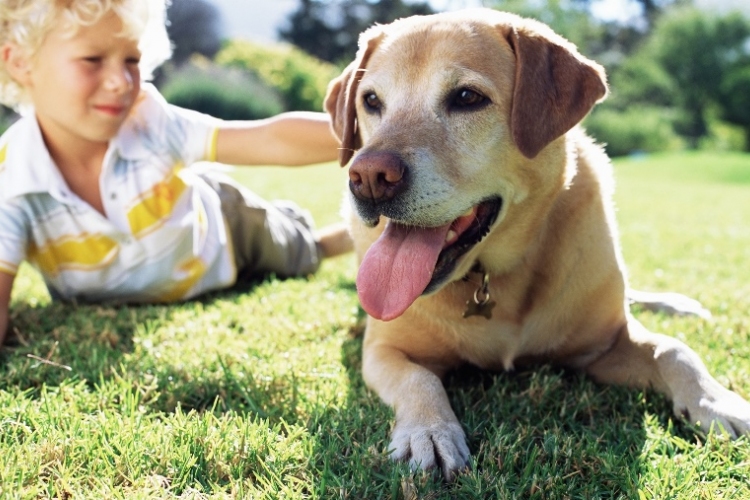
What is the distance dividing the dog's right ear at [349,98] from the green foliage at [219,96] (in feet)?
57.3

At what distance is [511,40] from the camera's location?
2.70 m

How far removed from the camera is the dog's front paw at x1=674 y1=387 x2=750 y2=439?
2.26 meters

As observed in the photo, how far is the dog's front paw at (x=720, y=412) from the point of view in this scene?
226cm

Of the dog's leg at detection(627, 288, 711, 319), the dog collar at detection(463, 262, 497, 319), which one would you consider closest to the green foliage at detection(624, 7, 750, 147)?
the dog's leg at detection(627, 288, 711, 319)

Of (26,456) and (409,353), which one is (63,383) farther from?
(409,353)

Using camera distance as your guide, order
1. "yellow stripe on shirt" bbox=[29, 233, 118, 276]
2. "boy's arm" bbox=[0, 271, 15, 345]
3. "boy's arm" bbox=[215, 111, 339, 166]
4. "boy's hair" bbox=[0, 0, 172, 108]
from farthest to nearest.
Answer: "boy's arm" bbox=[215, 111, 339, 166] < "yellow stripe on shirt" bbox=[29, 233, 118, 276] < "boy's hair" bbox=[0, 0, 172, 108] < "boy's arm" bbox=[0, 271, 15, 345]

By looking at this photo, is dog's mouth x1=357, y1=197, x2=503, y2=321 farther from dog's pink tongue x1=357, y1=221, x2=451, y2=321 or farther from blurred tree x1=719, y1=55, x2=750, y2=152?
blurred tree x1=719, y1=55, x2=750, y2=152

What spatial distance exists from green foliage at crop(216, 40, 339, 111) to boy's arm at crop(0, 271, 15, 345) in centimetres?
2114

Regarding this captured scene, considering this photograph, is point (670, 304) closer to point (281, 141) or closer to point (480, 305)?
point (480, 305)

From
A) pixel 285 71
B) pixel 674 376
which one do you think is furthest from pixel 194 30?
pixel 674 376

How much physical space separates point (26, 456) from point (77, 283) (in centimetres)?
198

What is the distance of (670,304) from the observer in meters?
3.75

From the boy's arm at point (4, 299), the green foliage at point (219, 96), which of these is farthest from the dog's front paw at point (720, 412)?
the green foliage at point (219, 96)

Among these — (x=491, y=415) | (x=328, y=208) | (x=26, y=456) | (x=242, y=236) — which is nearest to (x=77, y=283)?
(x=242, y=236)
